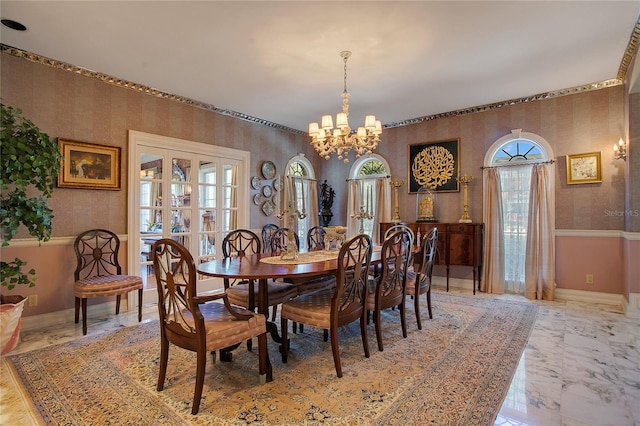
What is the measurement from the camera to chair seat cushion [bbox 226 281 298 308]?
2.80m

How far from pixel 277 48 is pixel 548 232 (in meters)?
4.01

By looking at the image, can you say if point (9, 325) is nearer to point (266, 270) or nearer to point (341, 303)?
point (266, 270)

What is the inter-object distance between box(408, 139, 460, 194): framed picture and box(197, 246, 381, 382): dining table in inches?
109

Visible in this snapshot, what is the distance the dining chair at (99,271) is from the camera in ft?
10.3

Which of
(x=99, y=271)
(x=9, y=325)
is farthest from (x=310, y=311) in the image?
(x=99, y=271)

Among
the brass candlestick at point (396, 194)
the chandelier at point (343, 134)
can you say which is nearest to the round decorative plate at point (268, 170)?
the brass candlestick at point (396, 194)

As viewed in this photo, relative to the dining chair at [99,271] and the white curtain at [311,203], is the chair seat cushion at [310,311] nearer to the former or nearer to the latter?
the dining chair at [99,271]

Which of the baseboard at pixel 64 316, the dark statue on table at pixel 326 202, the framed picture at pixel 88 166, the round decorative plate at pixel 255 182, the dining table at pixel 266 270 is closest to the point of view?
the dining table at pixel 266 270

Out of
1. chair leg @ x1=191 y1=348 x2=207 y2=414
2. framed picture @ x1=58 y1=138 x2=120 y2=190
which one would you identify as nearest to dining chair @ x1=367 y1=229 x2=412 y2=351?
chair leg @ x1=191 y1=348 x2=207 y2=414

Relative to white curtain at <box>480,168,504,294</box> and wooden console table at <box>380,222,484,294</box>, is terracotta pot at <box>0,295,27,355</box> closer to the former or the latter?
wooden console table at <box>380,222,484,294</box>

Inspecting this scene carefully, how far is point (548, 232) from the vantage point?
4324mm

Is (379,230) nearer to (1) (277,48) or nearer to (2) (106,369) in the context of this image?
(1) (277,48)

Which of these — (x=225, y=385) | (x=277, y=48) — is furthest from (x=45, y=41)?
(x=225, y=385)

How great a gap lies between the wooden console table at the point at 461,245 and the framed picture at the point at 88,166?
4.02 metres
